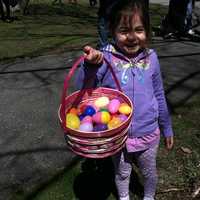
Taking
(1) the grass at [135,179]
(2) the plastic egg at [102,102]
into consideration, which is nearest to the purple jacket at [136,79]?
(2) the plastic egg at [102,102]

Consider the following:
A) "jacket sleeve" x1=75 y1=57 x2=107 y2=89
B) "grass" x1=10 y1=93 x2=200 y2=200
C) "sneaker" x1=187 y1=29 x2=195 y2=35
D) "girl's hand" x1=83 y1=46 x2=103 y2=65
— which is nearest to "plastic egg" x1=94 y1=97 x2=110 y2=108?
"jacket sleeve" x1=75 y1=57 x2=107 y2=89

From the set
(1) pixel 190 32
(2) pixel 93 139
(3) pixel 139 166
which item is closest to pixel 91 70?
(2) pixel 93 139

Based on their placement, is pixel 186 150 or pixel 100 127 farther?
pixel 186 150

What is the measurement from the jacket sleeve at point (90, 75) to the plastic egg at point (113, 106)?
0.16 meters

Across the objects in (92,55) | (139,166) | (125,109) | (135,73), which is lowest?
(139,166)

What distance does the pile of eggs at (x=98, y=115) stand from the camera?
79.2 inches

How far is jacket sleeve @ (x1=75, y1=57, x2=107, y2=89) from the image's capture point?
7.00 ft

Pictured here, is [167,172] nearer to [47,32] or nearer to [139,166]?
[139,166]

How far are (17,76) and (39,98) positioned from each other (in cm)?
103

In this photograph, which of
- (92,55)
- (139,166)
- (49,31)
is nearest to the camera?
(92,55)

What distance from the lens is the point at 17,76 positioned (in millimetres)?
5570

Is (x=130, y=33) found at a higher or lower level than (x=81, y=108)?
higher

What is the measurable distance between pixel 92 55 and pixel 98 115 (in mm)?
311

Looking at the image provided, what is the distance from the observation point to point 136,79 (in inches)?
86.5
